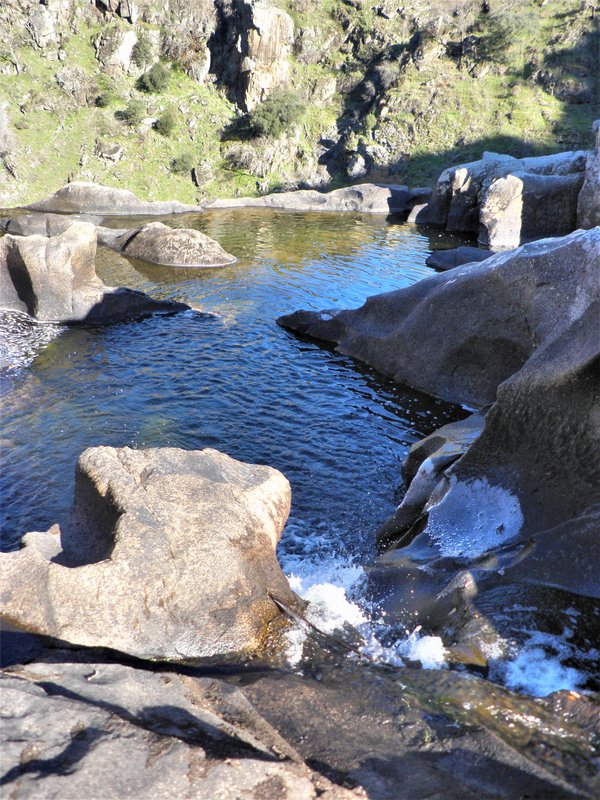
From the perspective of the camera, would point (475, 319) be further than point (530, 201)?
No

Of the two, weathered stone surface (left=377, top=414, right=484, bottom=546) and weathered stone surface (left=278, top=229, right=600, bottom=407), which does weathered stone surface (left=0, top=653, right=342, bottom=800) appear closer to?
weathered stone surface (left=377, top=414, right=484, bottom=546)

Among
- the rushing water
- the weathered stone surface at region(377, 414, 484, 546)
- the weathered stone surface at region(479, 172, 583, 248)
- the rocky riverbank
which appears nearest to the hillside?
the weathered stone surface at region(479, 172, 583, 248)

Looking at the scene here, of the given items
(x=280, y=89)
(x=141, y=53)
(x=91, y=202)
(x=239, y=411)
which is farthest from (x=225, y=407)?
(x=280, y=89)

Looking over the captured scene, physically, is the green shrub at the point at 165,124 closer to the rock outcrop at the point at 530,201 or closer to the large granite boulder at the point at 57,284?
the rock outcrop at the point at 530,201

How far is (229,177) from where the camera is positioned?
4866 cm

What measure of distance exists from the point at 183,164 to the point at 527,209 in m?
25.8

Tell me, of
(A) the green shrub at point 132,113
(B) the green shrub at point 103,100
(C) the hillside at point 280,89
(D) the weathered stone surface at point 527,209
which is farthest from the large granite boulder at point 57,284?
(B) the green shrub at point 103,100

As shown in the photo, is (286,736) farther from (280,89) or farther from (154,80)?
(280,89)

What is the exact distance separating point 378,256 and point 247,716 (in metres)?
26.3

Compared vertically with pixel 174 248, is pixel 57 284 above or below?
below

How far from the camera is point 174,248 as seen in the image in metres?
25.5

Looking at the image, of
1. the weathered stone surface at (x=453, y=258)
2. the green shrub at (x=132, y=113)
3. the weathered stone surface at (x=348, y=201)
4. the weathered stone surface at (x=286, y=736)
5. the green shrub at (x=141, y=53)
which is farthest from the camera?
the green shrub at (x=141, y=53)

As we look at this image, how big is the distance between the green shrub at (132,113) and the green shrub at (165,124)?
1.26m

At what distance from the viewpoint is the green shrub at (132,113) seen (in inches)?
1855
